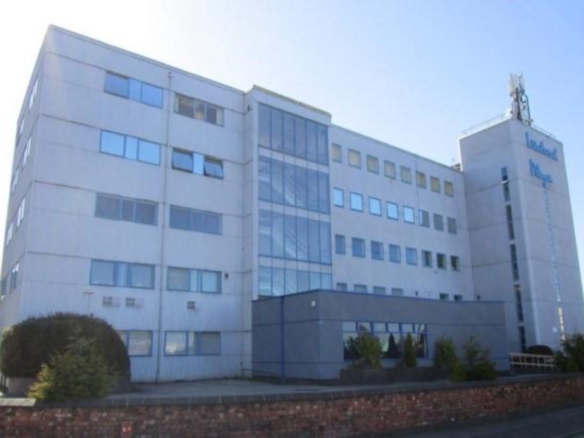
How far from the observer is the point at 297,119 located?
1227 inches

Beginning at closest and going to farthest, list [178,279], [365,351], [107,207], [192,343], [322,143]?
[365,351]
[107,207]
[192,343]
[178,279]
[322,143]

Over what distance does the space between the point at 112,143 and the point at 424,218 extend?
22.5 m

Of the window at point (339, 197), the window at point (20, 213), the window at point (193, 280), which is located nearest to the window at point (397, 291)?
the window at point (339, 197)

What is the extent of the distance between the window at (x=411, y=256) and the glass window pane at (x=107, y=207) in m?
19.9

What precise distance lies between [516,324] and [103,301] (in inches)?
1092

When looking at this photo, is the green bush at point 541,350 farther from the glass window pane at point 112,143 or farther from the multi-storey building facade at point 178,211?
the glass window pane at point 112,143

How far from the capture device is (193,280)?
2656 centimetres

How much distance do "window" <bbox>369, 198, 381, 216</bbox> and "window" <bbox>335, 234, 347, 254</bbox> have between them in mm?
3422

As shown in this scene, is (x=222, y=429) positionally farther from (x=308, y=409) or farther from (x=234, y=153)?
(x=234, y=153)

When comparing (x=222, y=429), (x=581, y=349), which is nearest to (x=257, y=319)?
(x=581, y=349)

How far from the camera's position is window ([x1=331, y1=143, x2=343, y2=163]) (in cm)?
3444

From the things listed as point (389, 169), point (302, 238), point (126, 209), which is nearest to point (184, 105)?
point (126, 209)

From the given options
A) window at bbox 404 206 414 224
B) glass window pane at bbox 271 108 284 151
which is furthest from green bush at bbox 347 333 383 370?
window at bbox 404 206 414 224

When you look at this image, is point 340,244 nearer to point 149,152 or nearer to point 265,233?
point 265,233
